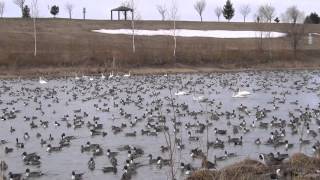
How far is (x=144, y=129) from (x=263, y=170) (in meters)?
10.9

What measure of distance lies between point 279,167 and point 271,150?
480cm

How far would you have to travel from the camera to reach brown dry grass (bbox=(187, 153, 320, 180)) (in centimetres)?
1387

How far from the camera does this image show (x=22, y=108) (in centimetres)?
3600

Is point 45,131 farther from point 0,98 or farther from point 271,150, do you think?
point 0,98

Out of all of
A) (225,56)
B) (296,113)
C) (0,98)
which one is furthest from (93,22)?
(296,113)

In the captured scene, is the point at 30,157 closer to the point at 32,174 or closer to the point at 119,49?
the point at 32,174

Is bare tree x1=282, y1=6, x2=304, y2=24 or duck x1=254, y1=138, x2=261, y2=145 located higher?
bare tree x1=282, y1=6, x2=304, y2=24

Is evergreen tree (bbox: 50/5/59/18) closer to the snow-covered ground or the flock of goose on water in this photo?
the snow-covered ground

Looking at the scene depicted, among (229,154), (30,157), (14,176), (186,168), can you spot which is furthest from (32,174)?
(229,154)

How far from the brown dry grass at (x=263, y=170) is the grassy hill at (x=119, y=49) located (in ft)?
169

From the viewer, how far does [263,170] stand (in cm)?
1559

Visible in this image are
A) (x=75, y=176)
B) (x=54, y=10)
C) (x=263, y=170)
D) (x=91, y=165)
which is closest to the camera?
(x=263, y=170)

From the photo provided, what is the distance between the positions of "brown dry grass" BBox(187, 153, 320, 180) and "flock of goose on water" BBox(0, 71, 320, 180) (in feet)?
1.43

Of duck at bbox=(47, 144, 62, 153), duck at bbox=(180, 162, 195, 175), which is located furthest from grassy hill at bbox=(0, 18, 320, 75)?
duck at bbox=(180, 162, 195, 175)
